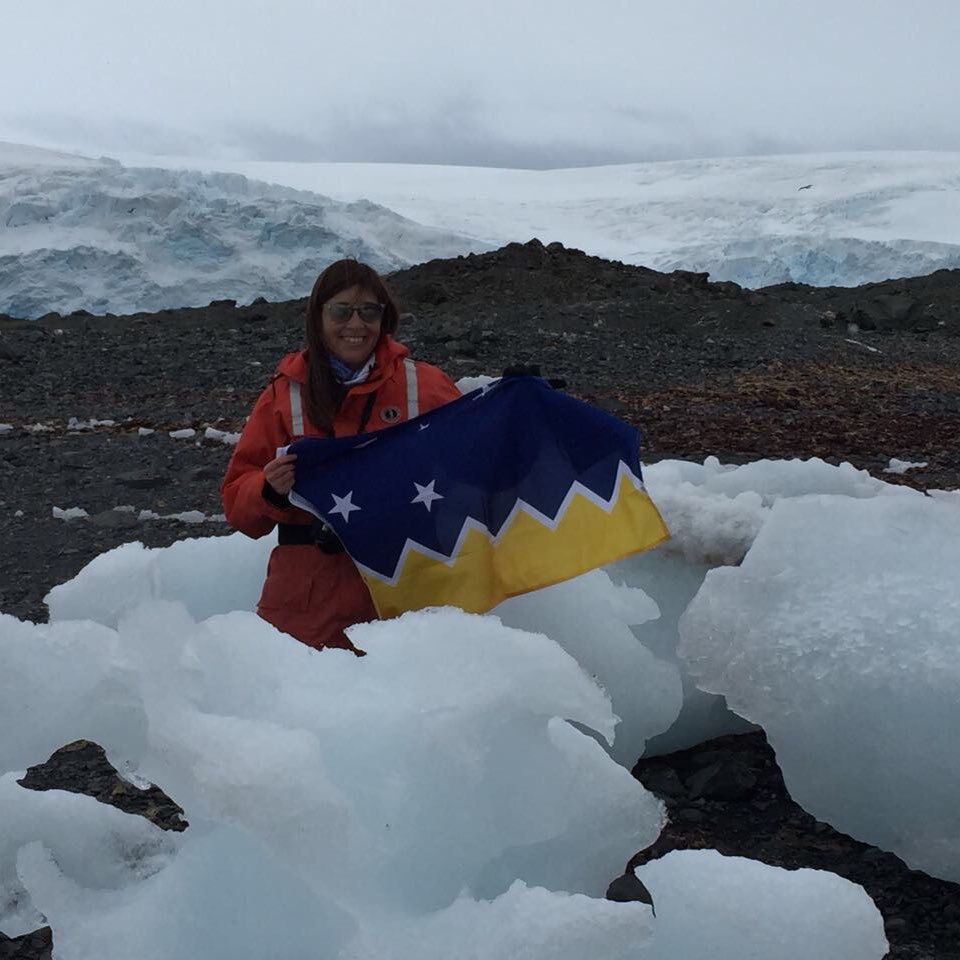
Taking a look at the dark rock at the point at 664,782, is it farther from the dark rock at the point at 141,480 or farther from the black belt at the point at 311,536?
the dark rock at the point at 141,480

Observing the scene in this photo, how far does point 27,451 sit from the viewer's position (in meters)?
7.16

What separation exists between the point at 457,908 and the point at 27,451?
643 centimetres

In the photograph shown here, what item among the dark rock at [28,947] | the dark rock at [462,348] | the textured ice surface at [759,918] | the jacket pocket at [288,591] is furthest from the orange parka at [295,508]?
the dark rock at [462,348]

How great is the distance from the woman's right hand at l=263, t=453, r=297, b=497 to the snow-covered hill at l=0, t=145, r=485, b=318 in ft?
67.1

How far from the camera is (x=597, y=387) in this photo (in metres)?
9.28

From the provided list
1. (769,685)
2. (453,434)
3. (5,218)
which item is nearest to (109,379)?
(453,434)

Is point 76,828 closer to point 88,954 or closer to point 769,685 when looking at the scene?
point 88,954

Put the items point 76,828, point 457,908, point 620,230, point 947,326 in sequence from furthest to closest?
point 620,230, point 947,326, point 76,828, point 457,908

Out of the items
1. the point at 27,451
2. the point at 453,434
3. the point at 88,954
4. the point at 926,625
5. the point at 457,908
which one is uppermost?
the point at 453,434

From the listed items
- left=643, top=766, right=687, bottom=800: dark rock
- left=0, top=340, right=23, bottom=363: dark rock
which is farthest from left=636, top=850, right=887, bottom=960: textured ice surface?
left=0, top=340, right=23, bottom=363: dark rock

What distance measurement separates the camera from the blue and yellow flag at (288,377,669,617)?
250 cm

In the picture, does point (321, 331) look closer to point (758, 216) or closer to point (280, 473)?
point (280, 473)

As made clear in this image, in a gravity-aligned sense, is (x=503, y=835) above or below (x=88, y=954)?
above

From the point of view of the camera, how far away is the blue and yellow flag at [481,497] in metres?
2.50
